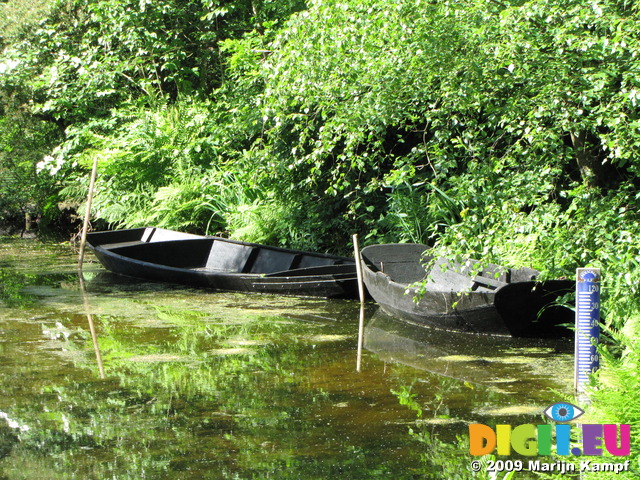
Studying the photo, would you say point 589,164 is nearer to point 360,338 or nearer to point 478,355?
point 478,355

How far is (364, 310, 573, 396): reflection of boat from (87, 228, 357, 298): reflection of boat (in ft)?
6.15

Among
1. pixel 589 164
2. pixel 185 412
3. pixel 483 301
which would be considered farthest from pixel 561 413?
pixel 589 164

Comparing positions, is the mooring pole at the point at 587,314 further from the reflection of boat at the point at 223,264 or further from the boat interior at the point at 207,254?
the boat interior at the point at 207,254

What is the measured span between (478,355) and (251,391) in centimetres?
221

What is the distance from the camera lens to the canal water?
4.45 m

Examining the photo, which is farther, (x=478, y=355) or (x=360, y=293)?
(x=360, y=293)

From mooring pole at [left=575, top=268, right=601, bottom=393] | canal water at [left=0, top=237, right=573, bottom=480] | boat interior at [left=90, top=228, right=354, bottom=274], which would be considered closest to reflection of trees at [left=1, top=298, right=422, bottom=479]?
canal water at [left=0, top=237, right=573, bottom=480]

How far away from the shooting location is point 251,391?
5.89m

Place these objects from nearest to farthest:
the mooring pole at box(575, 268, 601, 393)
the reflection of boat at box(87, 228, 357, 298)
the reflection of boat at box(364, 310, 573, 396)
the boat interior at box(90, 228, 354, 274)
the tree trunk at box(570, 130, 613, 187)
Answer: the mooring pole at box(575, 268, 601, 393) < the reflection of boat at box(364, 310, 573, 396) < the tree trunk at box(570, 130, 613, 187) < the reflection of boat at box(87, 228, 357, 298) < the boat interior at box(90, 228, 354, 274)

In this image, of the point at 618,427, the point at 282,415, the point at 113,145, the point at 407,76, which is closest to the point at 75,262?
the point at 113,145

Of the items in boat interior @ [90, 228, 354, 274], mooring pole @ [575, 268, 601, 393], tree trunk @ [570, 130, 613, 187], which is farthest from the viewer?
boat interior @ [90, 228, 354, 274]

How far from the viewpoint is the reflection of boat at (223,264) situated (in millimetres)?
10146

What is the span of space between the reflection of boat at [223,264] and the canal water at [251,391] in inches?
21.5

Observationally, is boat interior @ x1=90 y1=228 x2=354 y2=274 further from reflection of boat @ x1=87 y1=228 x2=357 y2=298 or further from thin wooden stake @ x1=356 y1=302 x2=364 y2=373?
thin wooden stake @ x1=356 y1=302 x2=364 y2=373
